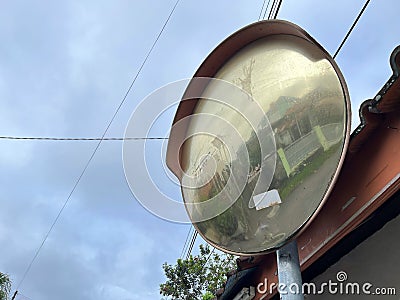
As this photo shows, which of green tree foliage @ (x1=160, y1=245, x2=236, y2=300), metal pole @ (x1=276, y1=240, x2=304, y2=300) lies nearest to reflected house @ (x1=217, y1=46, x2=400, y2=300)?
metal pole @ (x1=276, y1=240, x2=304, y2=300)

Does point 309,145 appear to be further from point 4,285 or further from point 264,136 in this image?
point 4,285

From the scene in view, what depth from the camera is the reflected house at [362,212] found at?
1.94m

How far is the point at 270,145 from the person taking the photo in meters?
2.31

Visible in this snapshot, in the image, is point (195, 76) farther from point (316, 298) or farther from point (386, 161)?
point (316, 298)

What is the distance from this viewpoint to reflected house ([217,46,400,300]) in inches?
76.4

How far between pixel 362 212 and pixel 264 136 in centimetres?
67

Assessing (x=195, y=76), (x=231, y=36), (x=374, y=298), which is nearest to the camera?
(x=231, y=36)

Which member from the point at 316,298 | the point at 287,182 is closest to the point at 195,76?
the point at 287,182

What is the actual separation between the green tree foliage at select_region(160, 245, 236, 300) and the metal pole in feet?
40.0

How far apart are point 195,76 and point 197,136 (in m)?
0.44

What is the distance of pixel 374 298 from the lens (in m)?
3.52

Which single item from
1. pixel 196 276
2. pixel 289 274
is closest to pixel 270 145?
pixel 289 274

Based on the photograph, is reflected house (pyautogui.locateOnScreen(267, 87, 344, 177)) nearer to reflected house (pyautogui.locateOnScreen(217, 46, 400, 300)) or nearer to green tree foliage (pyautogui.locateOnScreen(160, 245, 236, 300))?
reflected house (pyautogui.locateOnScreen(217, 46, 400, 300))

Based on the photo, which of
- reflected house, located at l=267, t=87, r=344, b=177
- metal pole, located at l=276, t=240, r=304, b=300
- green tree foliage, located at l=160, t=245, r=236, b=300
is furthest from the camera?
green tree foliage, located at l=160, t=245, r=236, b=300
